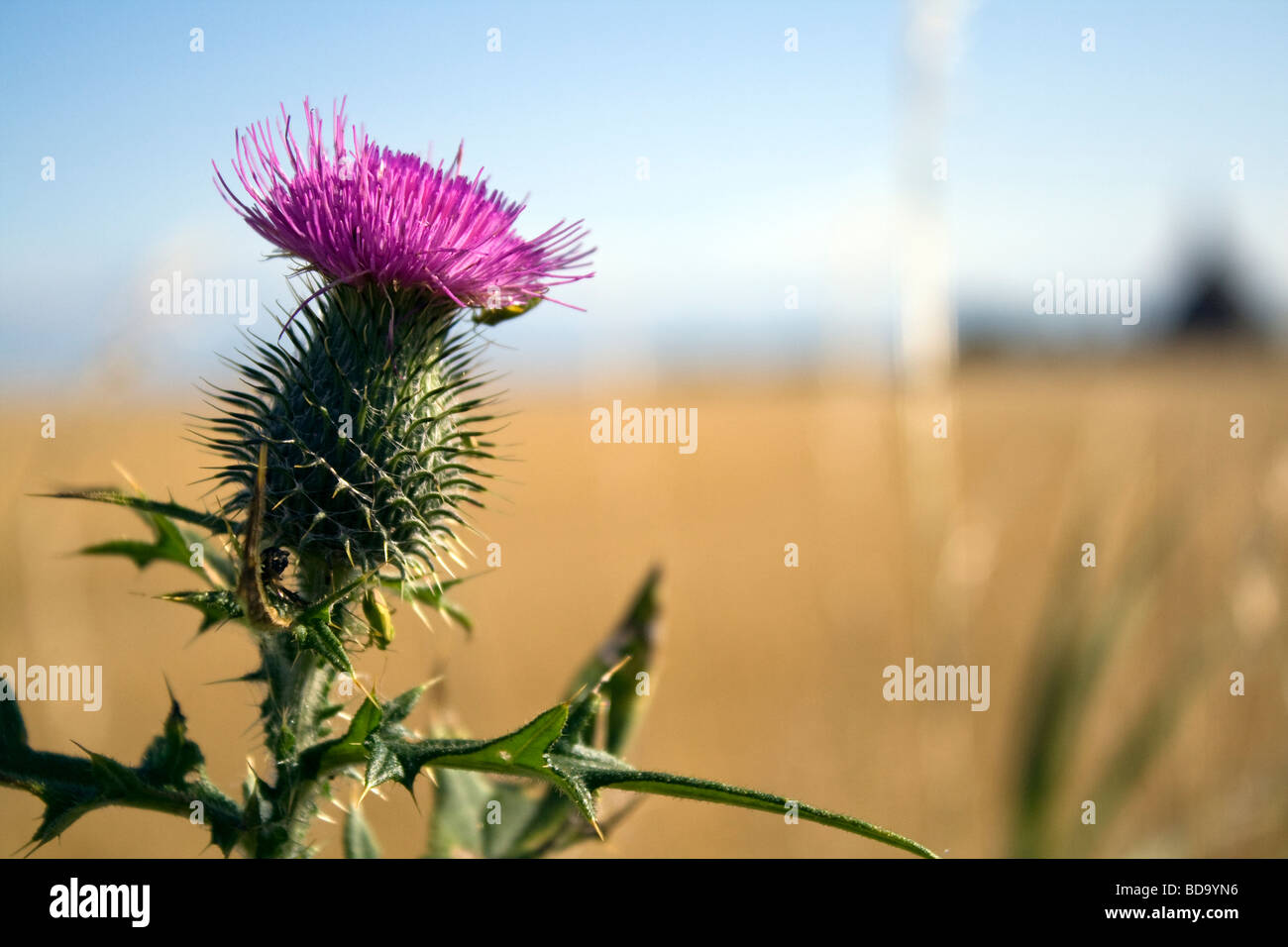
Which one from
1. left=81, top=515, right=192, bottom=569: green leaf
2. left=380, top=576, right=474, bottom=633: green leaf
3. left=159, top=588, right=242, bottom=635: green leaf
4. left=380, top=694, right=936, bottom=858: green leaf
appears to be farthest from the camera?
left=81, top=515, right=192, bottom=569: green leaf

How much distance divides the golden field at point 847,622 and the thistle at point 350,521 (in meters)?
0.20

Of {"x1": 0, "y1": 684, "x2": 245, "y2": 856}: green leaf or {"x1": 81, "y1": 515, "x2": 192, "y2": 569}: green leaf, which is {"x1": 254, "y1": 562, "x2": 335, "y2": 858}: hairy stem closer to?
{"x1": 0, "y1": 684, "x2": 245, "y2": 856}: green leaf

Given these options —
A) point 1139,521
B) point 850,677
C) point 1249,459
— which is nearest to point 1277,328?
point 850,677

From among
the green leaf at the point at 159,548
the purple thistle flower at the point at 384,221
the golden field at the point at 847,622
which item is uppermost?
the purple thistle flower at the point at 384,221

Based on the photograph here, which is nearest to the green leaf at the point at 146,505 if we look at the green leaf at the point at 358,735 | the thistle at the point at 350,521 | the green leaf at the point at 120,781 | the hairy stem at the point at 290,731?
the thistle at the point at 350,521

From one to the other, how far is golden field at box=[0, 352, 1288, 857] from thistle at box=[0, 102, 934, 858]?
20 cm

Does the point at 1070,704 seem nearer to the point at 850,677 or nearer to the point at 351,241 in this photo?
the point at 351,241

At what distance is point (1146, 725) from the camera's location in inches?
161

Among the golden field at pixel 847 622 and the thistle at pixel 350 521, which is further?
the golden field at pixel 847 622

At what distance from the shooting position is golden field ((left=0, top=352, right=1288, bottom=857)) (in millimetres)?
4293

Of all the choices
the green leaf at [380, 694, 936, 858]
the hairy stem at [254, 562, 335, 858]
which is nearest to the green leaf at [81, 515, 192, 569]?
the hairy stem at [254, 562, 335, 858]

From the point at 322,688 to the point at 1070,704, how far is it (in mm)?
3450

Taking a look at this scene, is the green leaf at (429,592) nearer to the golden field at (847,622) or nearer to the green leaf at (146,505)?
the golden field at (847,622)

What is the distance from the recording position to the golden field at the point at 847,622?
4.29m
